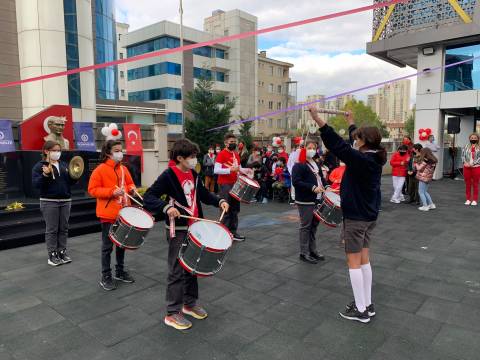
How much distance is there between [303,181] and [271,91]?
5104 cm

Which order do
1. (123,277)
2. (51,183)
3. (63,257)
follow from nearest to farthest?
(123,277) < (51,183) < (63,257)

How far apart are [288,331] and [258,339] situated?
32 cm

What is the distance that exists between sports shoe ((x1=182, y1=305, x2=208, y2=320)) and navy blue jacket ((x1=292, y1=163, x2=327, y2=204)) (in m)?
2.32

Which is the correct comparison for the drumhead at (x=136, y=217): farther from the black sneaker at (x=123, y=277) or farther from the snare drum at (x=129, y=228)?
the black sneaker at (x=123, y=277)

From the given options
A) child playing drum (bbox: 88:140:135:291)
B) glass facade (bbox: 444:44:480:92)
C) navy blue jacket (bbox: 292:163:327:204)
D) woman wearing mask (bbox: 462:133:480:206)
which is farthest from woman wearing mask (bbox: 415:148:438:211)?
glass facade (bbox: 444:44:480:92)

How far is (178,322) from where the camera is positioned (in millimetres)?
3525

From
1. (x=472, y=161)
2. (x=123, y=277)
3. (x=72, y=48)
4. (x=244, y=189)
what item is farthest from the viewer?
(x=72, y=48)

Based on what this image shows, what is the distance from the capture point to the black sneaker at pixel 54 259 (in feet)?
17.8

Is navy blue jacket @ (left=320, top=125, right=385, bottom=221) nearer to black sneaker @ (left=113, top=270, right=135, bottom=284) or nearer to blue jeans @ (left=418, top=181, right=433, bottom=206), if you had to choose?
black sneaker @ (left=113, top=270, right=135, bottom=284)

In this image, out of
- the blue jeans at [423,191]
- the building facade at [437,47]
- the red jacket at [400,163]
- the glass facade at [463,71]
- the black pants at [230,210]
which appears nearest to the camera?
the black pants at [230,210]

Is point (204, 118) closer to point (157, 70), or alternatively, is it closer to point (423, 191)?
point (423, 191)

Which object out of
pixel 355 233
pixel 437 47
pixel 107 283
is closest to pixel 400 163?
pixel 355 233

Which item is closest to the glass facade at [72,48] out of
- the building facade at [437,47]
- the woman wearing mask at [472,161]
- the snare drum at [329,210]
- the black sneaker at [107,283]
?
the building facade at [437,47]

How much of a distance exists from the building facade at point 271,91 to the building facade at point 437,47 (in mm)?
34981
